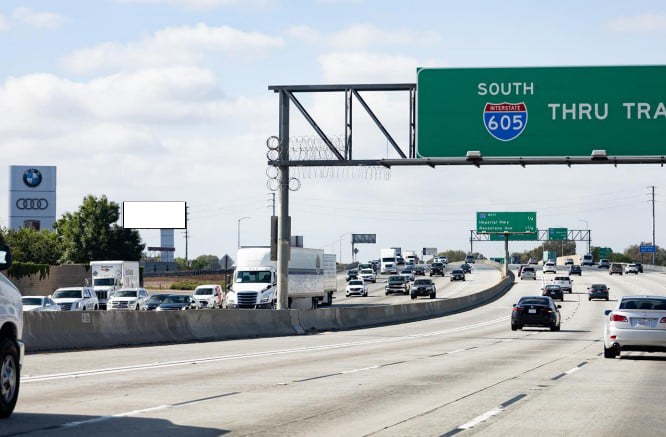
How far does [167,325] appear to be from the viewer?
1297 inches

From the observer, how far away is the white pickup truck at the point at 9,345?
12.0m

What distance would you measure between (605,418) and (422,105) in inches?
1018

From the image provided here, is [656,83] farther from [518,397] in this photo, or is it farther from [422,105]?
[518,397]

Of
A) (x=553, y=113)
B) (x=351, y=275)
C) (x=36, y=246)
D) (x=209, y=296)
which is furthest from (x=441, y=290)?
(x=553, y=113)

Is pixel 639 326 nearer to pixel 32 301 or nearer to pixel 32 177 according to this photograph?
pixel 32 301

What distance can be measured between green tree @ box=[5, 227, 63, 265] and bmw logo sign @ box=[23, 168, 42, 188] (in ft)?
99.1

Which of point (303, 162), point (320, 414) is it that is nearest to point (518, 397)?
point (320, 414)

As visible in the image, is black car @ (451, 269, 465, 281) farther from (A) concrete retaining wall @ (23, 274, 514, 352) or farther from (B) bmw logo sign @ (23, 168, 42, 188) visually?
(A) concrete retaining wall @ (23, 274, 514, 352)

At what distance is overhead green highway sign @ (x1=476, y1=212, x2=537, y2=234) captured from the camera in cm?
13788

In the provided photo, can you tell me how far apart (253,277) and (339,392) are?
40.7 m

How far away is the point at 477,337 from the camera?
40.6 m

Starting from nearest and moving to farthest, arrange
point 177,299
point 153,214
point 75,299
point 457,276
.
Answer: point 177,299 → point 75,299 → point 153,214 → point 457,276

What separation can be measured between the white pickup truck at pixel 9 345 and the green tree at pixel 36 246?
103570mm

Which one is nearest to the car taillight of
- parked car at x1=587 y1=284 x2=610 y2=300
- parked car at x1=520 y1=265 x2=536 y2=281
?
parked car at x1=587 y1=284 x2=610 y2=300
